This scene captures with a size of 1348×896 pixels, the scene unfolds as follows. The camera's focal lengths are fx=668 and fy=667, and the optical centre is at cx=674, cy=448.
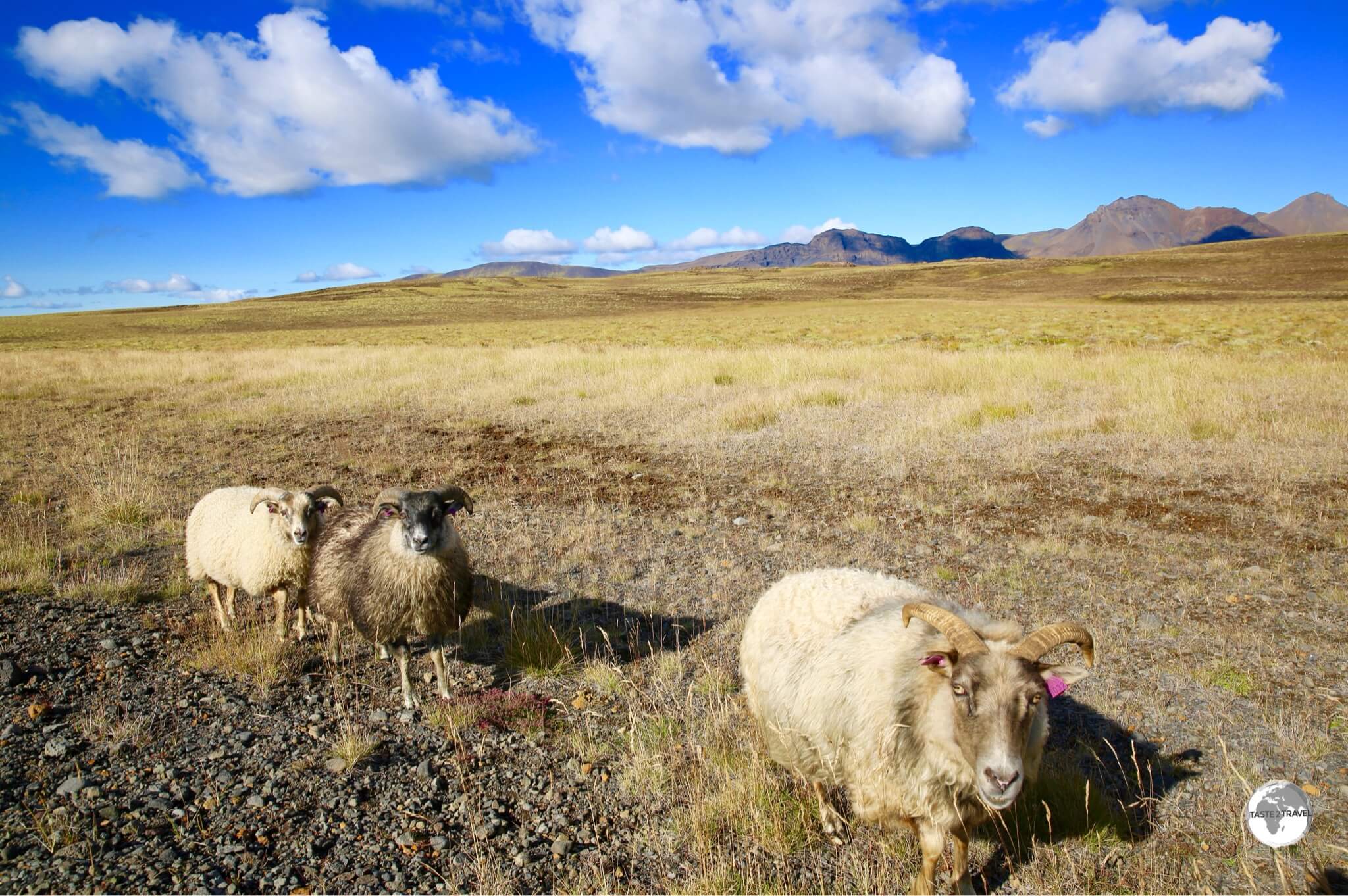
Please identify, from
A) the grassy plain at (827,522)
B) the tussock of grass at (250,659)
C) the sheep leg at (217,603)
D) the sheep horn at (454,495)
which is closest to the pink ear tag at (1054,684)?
the grassy plain at (827,522)

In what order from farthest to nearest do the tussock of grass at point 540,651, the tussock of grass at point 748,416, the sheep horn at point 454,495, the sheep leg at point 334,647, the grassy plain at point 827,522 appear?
1. the tussock of grass at point 748,416
2. the sheep leg at point 334,647
3. the tussock of grass at point 540,651
4. the sheep horn at point 454,495
5. the grassy plain at point 827,522

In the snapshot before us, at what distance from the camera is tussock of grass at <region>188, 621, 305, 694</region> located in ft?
17.8

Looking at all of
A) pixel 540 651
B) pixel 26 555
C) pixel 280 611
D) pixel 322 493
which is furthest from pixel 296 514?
pixel 26 555

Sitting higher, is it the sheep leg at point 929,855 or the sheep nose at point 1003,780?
the sheep nose at point 1003,780

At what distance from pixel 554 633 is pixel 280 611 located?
9.14 feet

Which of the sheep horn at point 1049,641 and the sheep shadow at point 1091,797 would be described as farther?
the sheep shadow at point 1091,797

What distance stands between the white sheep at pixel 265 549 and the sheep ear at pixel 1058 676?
6.17 m

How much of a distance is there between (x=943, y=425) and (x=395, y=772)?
11.7 m

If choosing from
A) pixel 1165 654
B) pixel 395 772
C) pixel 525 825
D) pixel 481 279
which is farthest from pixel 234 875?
pixel 481 279

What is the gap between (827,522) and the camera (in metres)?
9.12

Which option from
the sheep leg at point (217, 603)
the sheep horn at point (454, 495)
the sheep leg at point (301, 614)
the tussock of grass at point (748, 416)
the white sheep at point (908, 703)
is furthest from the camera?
the tussock of grass at point (748, 416)

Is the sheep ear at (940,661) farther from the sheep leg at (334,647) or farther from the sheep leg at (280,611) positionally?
the sheep leg at (280,611)

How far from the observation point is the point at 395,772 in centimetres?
439

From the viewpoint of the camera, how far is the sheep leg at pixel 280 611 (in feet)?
20.4
